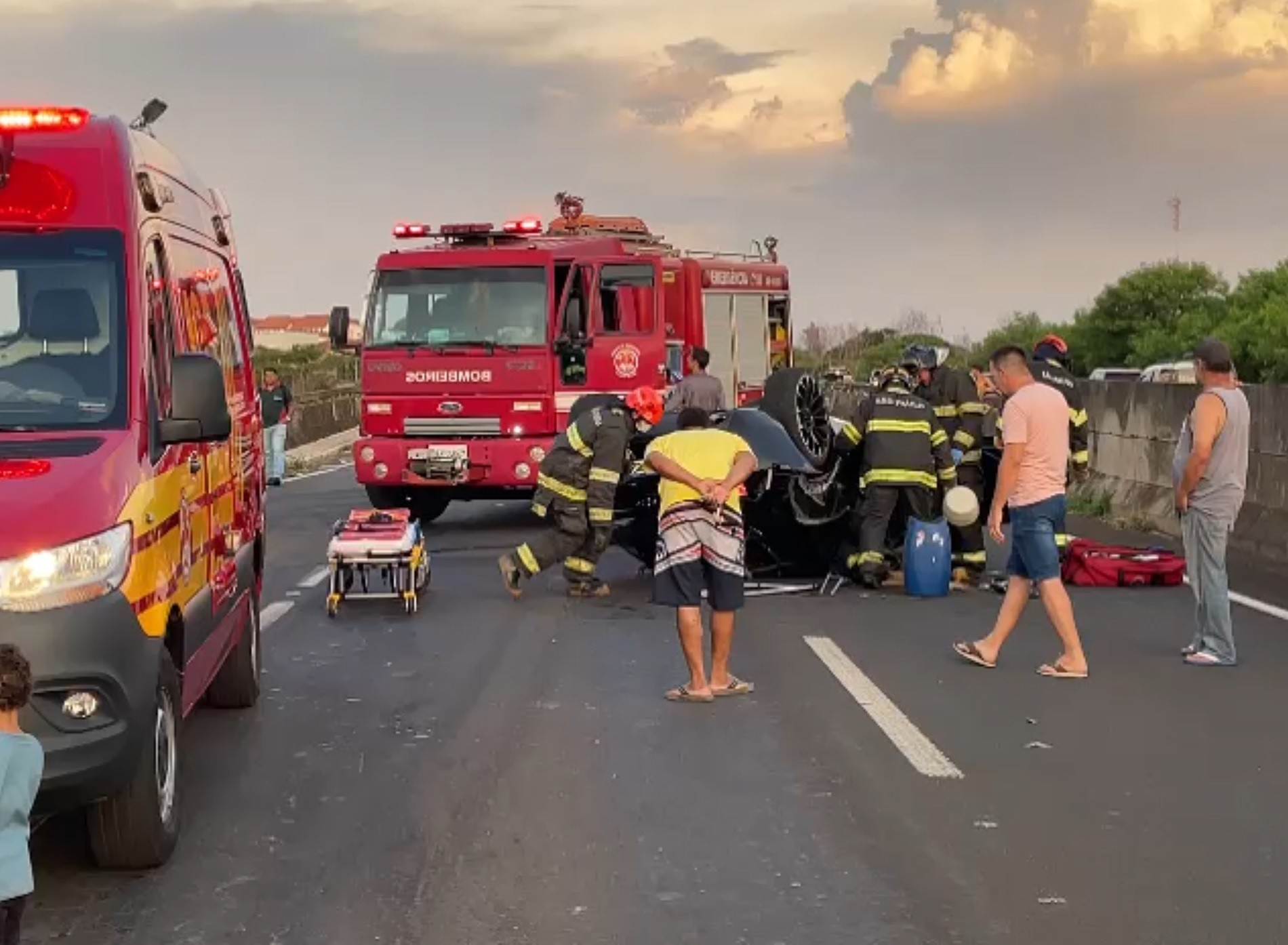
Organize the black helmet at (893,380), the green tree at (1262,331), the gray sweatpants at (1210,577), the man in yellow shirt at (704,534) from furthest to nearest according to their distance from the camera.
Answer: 1. the green tree at (1262,331)
2. the black helmet at (893,380)
3. the gray sweatpants at (1210,577)
4. the man in yellow shirt at (704,534)

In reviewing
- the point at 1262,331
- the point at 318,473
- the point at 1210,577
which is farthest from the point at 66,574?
the point at 1262,331

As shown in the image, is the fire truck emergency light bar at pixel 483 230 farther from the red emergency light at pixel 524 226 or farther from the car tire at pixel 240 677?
the car tire at pixel 240 677

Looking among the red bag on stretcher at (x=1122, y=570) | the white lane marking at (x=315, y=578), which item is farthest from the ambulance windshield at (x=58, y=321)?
the red bag on stretcher at (x=1122, y=570)

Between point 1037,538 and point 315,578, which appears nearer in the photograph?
point 1037,538

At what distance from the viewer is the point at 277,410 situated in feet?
84.0

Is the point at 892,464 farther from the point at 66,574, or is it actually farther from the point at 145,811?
the point at 66,574

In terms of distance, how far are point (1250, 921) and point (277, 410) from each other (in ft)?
70.6

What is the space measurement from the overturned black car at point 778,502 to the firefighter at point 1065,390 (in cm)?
130

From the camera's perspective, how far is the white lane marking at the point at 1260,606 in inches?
477

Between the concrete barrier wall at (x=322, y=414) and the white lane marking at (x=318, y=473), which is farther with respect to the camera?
the concrete barrier wall at (x=322, y=414)

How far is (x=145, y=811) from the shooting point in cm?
584

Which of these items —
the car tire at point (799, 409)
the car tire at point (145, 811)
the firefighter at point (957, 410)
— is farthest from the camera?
the car tire at point (799, 409)

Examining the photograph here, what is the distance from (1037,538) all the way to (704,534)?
1.96 metres

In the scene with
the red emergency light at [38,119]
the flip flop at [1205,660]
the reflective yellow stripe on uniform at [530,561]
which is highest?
the red emergency light at [38,119]
